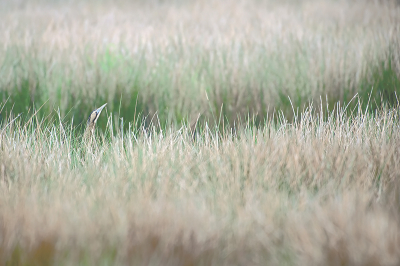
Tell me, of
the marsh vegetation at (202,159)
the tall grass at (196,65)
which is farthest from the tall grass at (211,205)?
the tall grass at (196,65)

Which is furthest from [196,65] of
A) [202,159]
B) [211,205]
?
[211,205]

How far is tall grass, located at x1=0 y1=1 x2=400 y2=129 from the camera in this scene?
3229mm

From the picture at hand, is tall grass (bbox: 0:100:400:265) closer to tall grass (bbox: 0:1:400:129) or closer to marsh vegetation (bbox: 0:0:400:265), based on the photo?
marsh vegetation (bbox: 0:0:400:265)

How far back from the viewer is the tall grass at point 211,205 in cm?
136

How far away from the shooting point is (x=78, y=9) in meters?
5.54

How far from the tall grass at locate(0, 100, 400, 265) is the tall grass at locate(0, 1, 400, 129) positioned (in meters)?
0.86

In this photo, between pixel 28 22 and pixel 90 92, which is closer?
pixel 90 92

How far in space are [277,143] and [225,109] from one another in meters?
1.20

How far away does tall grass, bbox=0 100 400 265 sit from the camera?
136 cm

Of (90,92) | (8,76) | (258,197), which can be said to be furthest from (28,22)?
(258,197)

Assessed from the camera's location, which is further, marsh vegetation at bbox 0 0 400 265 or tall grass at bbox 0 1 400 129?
tall grass at bbox 0 1 400 129

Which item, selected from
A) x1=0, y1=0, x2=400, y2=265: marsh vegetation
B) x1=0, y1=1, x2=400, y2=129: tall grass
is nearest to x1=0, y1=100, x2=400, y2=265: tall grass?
x1=0, y1=0, x2=400, y2=265: marsh vegetation

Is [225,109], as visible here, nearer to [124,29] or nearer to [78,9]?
[124,29]

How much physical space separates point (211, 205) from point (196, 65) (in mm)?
2082
